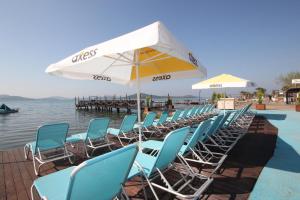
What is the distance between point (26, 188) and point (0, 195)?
32cm

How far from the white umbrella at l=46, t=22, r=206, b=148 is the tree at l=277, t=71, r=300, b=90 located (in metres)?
52.6

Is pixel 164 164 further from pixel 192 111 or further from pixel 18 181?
pixel 192 111

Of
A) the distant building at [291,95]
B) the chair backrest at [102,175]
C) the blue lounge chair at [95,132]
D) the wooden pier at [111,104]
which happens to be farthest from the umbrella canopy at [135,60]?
the distant building at [291,95]

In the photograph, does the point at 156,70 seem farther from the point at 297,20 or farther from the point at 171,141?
the point at 297,20

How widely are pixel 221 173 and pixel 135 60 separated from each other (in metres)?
2.88

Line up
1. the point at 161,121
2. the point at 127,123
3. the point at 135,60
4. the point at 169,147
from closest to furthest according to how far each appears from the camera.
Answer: the point at 169,147 → the point at 135,60 → the point at 127,123 → the point at 161,121

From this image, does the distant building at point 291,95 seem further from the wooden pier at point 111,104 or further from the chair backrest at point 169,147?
the chair backrest at point 169,147

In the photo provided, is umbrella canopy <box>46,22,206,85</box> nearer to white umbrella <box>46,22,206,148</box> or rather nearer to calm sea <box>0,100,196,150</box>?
white umbrella <box>46,22,206,148</box>

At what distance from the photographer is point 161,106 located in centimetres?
2945

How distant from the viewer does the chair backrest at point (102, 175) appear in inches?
54.6

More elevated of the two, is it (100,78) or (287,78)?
(287,78)

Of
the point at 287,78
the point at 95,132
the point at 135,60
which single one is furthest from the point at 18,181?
the point at 287,78

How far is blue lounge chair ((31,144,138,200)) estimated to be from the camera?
1.39m

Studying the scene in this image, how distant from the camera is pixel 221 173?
329 cm
